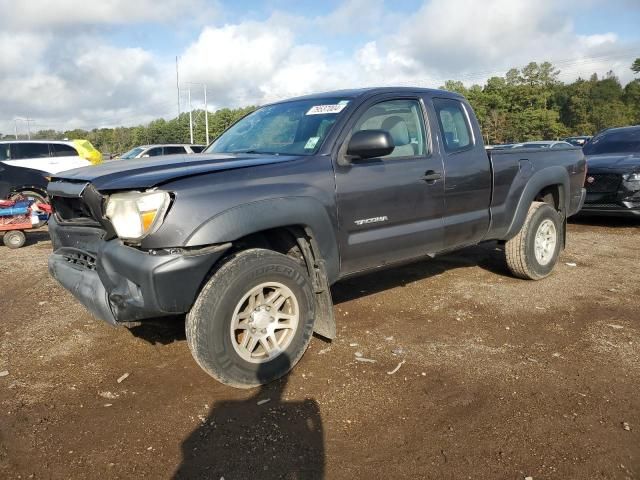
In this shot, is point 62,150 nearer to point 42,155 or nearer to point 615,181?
point 42,155

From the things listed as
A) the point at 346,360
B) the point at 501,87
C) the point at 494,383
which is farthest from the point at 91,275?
the point at 501,87

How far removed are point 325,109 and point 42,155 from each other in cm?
1039

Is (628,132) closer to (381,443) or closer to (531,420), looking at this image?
(531,420)

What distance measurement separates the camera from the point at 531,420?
8.95 feet

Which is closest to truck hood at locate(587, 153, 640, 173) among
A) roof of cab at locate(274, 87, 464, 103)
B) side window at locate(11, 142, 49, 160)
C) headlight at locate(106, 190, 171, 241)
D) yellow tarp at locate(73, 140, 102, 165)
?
roof of cab at locate(274, 87, 464, 103)

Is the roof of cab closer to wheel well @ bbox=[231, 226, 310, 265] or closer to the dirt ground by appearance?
wheel well @ bbox=[231, 226, 310, 265]

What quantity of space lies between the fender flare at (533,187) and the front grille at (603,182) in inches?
142

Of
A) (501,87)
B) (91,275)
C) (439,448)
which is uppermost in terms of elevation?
(501,87)

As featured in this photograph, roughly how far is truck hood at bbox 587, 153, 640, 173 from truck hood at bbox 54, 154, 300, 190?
7.06 metres

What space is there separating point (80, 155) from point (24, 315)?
884cm

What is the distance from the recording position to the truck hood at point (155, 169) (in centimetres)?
284

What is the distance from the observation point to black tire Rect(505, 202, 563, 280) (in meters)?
5.11

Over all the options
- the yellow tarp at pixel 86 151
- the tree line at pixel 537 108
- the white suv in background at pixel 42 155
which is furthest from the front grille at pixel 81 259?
the tree line at pixel 537 108

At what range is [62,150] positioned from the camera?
12117mm
